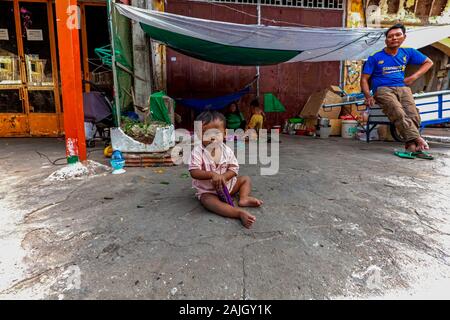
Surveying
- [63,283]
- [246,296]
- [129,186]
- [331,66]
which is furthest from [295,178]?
[331,66]

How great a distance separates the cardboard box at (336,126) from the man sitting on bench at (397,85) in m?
2.13

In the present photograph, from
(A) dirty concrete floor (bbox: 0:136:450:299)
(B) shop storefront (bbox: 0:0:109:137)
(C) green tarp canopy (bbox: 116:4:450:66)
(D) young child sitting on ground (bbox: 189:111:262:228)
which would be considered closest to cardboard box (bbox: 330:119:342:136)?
(C) green tarp canopy (bbox: 116:4:450:66)

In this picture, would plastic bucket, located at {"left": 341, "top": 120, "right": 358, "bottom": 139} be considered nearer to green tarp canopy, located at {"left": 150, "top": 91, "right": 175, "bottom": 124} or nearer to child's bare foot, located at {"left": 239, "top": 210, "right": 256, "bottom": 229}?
green tarp canopy, located at {"left": 150, "top": 91, "right": 175, "bottom": 124}

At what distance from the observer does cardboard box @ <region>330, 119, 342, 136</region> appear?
19.8ft

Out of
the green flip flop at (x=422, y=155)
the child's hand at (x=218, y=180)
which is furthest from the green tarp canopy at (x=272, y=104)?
the child's hand at (x=218, y=180)

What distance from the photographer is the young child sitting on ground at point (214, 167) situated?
1788 mm

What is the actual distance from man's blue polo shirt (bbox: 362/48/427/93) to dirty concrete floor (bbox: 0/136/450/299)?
162 cm

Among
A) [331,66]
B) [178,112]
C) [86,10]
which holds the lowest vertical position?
[178,112]

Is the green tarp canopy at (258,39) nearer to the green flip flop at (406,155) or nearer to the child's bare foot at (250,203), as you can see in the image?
the green flip flop at (406,155)

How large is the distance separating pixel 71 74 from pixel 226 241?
8.28ft

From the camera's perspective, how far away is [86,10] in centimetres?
564

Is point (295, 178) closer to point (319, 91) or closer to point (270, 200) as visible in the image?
point (270, 200)

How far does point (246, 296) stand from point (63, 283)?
0.75 metres
